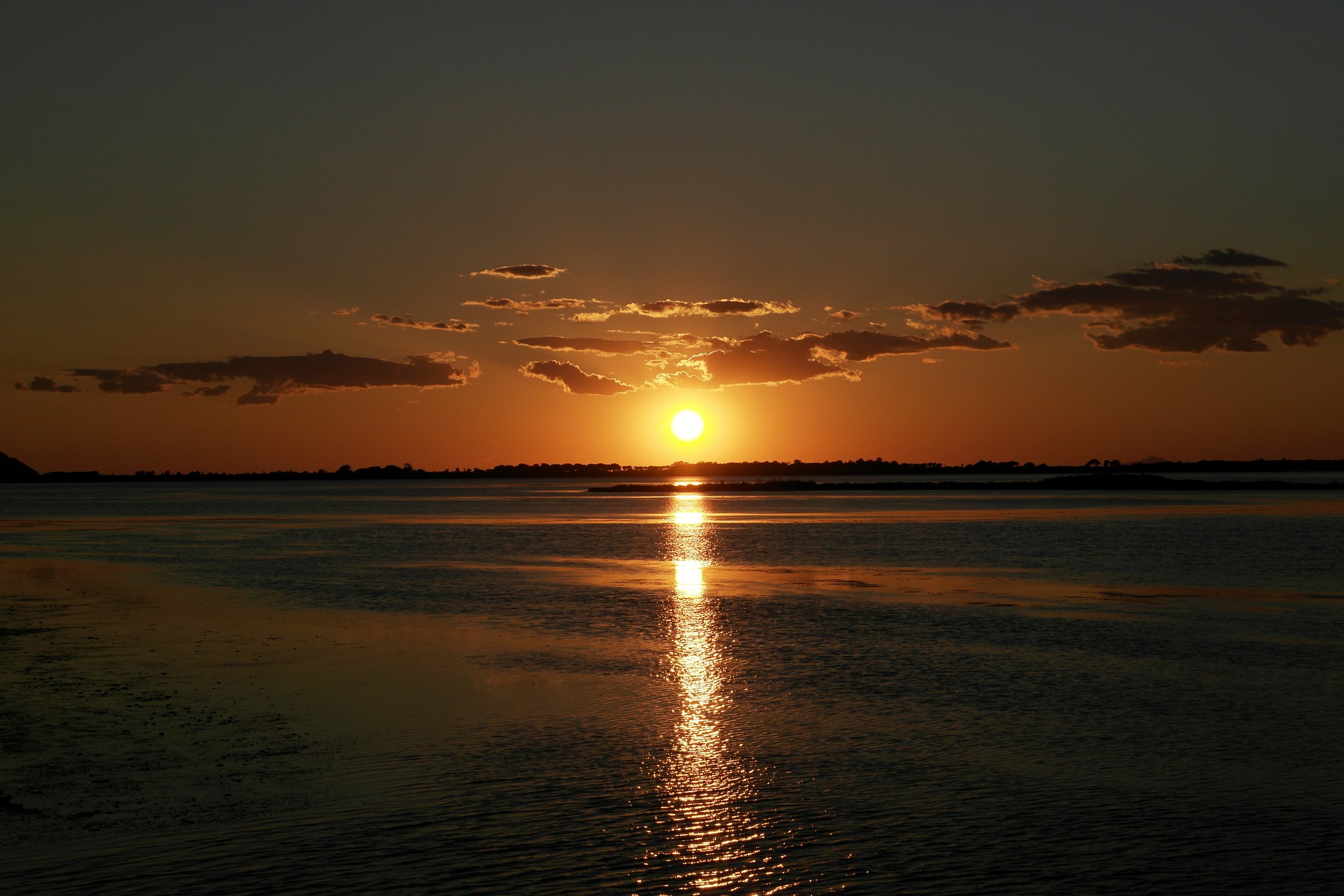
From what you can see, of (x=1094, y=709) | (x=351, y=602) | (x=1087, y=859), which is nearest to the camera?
(x=1087, y=859)

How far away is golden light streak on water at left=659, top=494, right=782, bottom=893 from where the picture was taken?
31.3 ft

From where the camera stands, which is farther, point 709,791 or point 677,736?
point 677,736

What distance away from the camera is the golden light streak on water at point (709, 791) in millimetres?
9531

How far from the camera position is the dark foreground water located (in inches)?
384

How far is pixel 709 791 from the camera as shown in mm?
11945

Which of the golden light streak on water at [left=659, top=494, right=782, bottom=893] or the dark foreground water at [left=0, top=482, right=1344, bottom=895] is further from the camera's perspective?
the dark foreground water at [left=0, top=482, right=1344, bottom=895]

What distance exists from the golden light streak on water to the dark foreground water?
55mm

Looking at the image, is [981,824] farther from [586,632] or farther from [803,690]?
[586,632]

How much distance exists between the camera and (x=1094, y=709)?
16.2m

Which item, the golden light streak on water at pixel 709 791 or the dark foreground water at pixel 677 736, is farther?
the dark foreground water at pixel 677 736

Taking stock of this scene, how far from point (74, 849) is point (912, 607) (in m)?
22.8

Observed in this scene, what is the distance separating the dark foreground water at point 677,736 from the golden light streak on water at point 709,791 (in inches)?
2.2

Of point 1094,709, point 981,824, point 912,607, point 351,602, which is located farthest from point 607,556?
point 981,824

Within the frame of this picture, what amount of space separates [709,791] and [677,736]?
2665 mm
